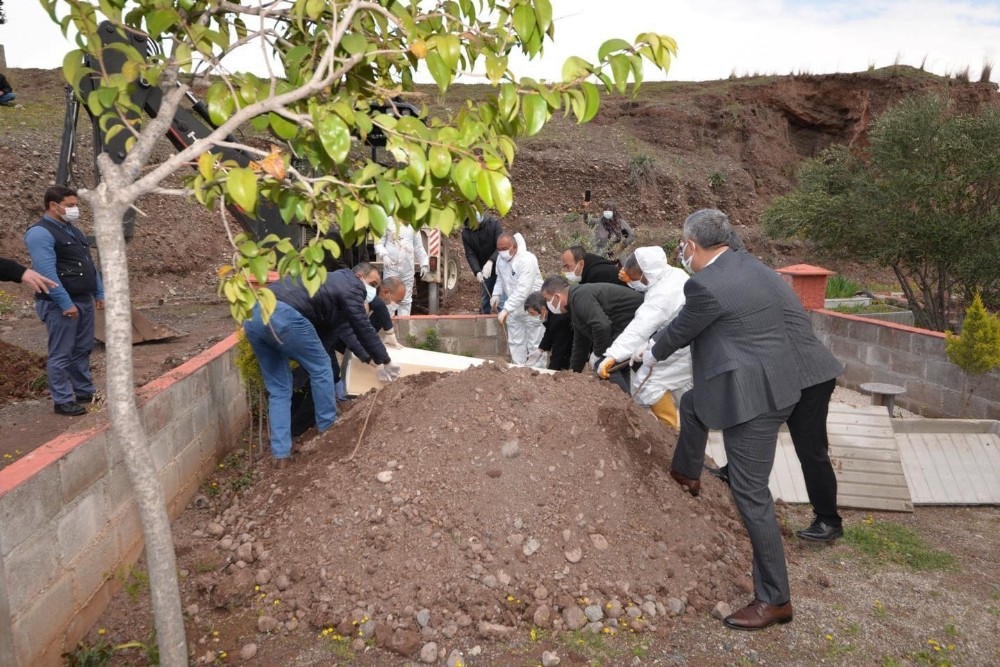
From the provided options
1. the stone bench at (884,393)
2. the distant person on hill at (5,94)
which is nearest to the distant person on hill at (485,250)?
the stone bench at (884,393)

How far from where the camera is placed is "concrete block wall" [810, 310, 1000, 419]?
6305 mm

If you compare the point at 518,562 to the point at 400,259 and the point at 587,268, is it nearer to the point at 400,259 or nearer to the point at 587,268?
the point at 587,268

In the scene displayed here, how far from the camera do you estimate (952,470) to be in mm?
4988

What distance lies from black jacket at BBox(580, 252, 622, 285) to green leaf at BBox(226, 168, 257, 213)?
185 inches

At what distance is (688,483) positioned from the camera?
420 cm

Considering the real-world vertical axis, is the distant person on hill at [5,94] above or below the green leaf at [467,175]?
above

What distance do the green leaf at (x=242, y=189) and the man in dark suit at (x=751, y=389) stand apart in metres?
2.05

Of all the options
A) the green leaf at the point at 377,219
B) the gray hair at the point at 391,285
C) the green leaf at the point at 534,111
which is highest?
the green leaf at the point at 534,111

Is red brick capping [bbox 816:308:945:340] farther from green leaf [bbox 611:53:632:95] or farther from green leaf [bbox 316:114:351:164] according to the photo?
green leaf [bbox 316:114:351:164]

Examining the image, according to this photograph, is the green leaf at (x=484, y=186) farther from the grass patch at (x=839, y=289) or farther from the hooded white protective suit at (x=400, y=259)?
the grass patch at (x=839, y=289)

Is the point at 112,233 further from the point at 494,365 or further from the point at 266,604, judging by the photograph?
the point at 494,365

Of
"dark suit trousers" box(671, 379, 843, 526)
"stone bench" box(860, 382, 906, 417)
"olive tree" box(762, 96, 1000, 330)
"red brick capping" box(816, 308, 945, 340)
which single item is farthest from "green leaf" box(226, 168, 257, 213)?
"olive tree" box(762, 96, 1000, 330)

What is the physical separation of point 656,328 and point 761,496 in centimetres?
206

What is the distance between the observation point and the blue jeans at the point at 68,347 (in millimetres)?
5352
